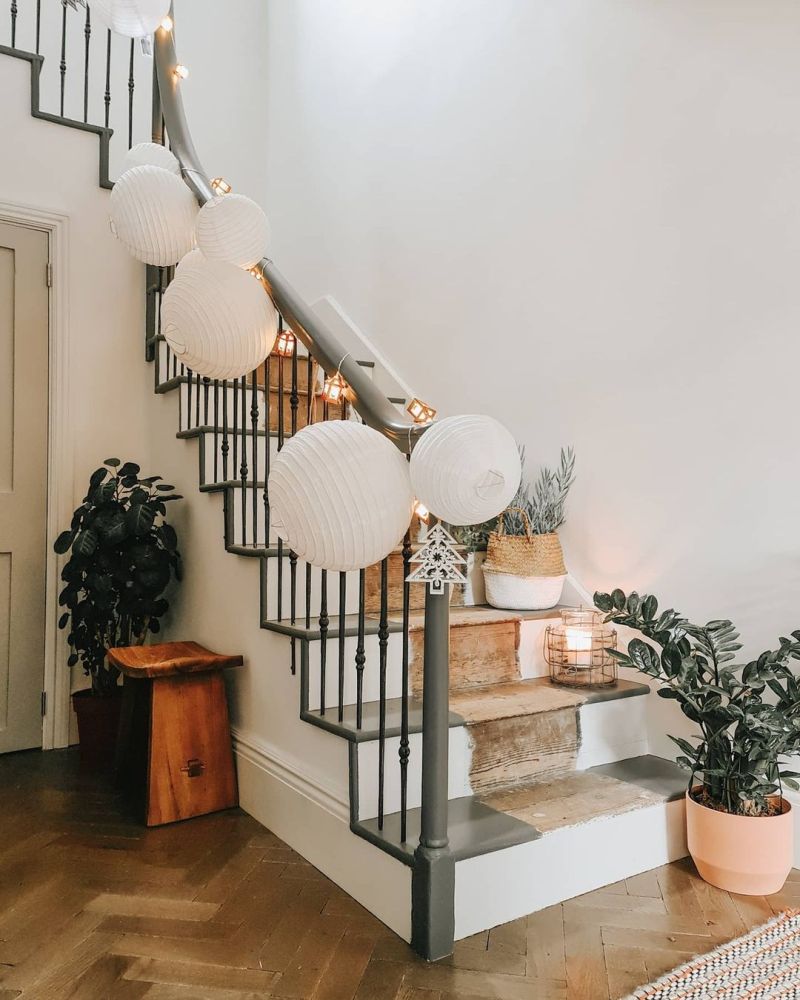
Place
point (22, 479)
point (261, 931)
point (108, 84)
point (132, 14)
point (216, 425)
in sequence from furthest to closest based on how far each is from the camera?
point (108, 84)
point (22, 479)
point (216, 425)
point (132, 14)
point (261, 931)

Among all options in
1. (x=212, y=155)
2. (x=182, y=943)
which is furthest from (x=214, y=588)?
(x=212, y=155)

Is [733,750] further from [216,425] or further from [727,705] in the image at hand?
[216,425]

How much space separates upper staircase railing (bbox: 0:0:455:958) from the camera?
5.55ft

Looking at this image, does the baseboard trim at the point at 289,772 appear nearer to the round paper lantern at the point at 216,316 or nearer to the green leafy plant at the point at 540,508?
the green leafy plant at the point at 540,508

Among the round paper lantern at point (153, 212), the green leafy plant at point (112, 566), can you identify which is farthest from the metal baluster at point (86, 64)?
the green leafy plant at point (112, 566)

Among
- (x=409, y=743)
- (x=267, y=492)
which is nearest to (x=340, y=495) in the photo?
(x=267, y=492)

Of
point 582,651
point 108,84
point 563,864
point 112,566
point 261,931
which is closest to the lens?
point 261,931

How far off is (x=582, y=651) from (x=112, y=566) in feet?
5.44

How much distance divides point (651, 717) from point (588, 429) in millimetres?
992

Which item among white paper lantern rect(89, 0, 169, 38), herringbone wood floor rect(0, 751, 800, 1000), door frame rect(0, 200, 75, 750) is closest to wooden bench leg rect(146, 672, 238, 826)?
herringbone wood floor rect(0, 751, 800, 1000)

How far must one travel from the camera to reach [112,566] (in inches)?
111

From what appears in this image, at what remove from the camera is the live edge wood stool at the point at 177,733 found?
2.38 m

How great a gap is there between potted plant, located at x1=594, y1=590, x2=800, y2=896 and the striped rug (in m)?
0.19

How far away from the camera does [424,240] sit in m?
3.49
